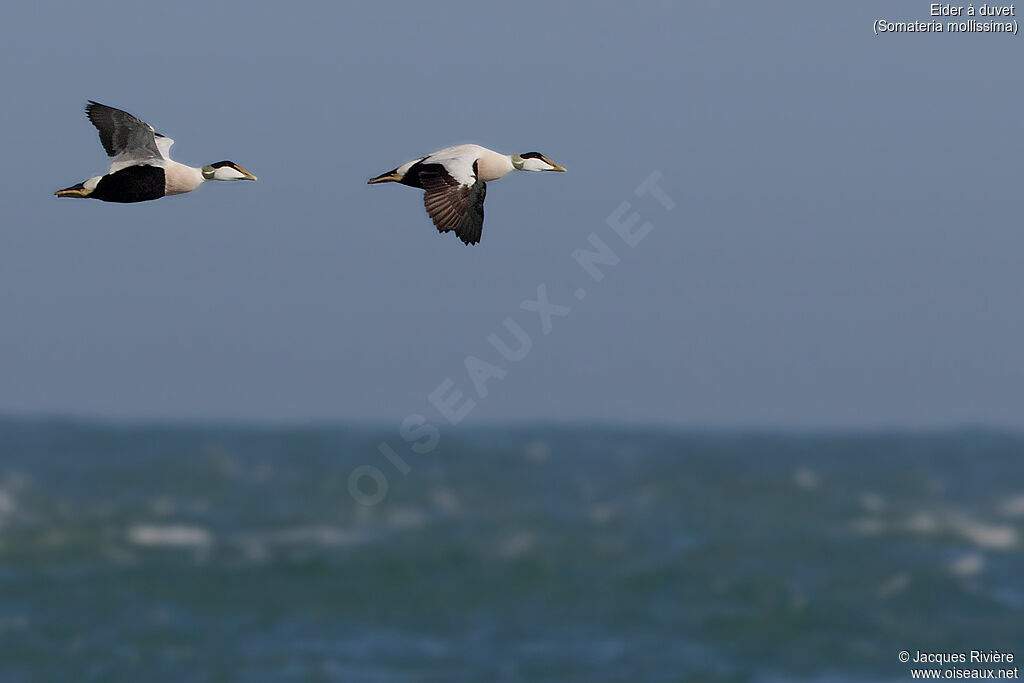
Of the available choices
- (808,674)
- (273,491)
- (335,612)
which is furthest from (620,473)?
(808,674)

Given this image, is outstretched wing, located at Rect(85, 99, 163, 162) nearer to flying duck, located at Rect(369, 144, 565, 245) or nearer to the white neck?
flying duck, located at Rect(369, 144, 565, 245)

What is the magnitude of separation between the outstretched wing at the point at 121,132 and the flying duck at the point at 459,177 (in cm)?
158

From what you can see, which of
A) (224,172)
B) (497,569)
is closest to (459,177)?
(224,172)

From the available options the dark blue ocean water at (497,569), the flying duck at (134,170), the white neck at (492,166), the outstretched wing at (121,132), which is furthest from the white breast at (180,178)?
the dark blue ocean water at (497,569)

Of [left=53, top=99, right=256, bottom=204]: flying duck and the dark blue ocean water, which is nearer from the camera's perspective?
[left=53, top=99, right=256, bottom=204]: flying duck

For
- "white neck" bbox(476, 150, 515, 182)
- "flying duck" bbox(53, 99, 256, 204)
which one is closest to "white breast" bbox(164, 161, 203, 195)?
"flying duck" bbox(53, 99, 256, 204)

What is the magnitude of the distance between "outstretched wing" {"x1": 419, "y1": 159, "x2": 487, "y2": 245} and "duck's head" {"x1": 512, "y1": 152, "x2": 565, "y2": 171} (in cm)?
38

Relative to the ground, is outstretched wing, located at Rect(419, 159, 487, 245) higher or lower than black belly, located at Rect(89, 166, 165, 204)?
higher

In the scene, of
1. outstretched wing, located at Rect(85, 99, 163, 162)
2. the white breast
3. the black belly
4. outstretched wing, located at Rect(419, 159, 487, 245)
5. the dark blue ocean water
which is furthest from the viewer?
the dark blue ocean water

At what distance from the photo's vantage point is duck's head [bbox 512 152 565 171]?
10344 mm

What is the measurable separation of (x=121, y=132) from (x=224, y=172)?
1173 millimetres

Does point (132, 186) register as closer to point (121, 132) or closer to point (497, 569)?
point (121, 132)

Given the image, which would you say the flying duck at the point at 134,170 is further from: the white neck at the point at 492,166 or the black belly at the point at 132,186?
the white neck at the point at 492,166

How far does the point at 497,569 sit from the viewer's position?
96.4 metres
